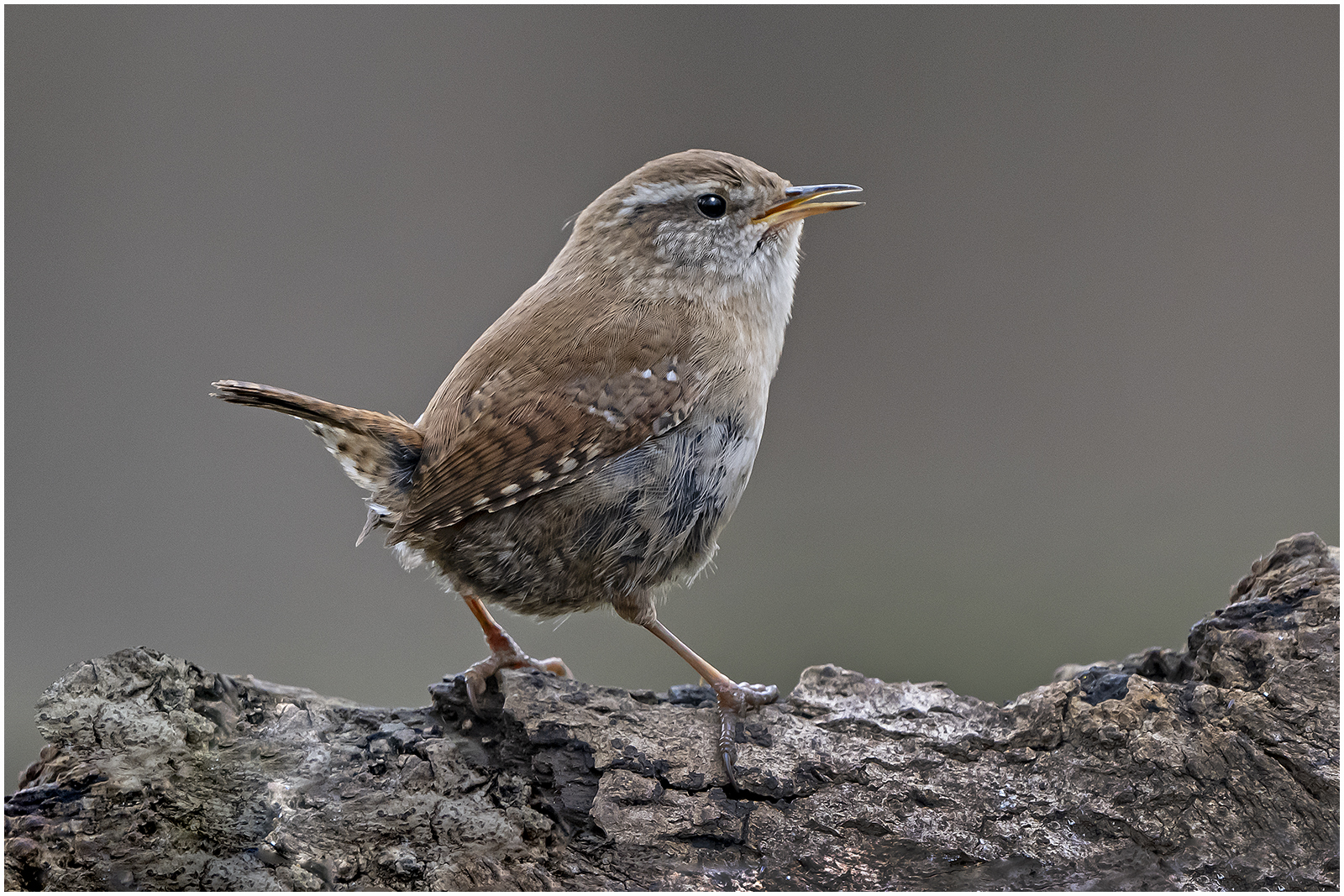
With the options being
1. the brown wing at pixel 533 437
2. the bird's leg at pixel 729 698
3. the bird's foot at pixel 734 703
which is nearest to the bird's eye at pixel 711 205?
the brown wing at pixel 533 437

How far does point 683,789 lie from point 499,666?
0.63 m

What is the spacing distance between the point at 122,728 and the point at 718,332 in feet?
5.57

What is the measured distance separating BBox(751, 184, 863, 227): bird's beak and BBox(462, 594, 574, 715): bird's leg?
137 centimetres

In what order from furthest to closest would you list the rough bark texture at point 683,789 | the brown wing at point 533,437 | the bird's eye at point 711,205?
the bird's eye at point 711,205 < the brown wing at point 533,437 < the rough bark texture at point 683,789

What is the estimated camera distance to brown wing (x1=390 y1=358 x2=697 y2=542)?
2371mm

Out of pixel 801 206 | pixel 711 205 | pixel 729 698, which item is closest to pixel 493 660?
pixel 729 698

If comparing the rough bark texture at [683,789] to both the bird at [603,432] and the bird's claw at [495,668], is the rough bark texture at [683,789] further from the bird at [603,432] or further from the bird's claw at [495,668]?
the bird at [603,432]

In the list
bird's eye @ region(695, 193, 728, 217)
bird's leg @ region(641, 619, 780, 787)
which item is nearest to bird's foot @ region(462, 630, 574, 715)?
bird's leg @ region(641, 619, 780, 787)

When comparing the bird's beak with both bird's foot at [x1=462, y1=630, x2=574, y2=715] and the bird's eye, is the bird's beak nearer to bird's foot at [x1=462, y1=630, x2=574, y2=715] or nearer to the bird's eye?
the bird's eye

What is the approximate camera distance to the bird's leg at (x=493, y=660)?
249 centimetres

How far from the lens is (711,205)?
2.88 m

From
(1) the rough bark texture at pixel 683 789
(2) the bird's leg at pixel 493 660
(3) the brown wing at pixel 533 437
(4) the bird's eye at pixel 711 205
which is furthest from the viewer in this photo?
→ (4) the bird's eye at pixel 711 205

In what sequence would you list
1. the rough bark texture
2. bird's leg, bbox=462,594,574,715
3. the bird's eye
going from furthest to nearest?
the bird's eye
bird's leg, bbox=462,594,574,715
the rough bark texture

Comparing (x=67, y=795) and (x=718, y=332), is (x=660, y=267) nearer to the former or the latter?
(x=718, y=332)
